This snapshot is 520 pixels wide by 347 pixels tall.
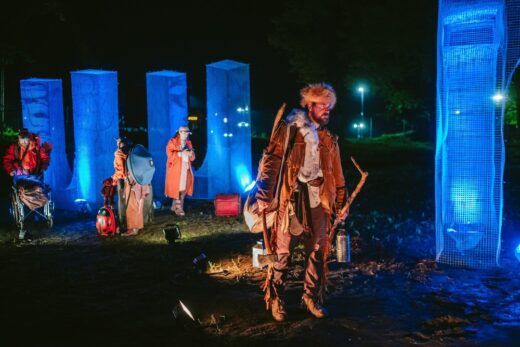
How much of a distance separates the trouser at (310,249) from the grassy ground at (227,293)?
0.35 m

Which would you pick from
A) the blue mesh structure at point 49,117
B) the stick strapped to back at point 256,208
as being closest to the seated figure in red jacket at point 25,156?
the blue mesh structure at point 49,117

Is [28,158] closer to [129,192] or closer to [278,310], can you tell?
[129,192]

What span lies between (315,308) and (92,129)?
971 centimetres

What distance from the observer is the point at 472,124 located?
8016 mm

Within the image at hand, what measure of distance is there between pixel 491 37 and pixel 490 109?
3.05 feet

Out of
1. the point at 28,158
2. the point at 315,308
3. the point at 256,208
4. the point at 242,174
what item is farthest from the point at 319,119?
the point at 242,174

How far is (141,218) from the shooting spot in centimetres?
1118

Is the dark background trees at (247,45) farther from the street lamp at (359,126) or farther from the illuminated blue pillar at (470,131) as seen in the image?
the illuminated blue pillar at (470,131)

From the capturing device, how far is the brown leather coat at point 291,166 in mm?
5727

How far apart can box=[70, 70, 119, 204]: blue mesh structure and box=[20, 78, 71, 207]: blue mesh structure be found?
0.56 metres

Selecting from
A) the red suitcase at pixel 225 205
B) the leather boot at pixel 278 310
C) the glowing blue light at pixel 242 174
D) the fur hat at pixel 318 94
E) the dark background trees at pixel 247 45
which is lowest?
the leather boot at pixel 278 310

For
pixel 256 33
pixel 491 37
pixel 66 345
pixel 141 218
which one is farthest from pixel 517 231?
pixel 256 33

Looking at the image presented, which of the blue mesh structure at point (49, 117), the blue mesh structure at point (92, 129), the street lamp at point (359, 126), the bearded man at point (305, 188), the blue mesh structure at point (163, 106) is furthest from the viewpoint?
the street lamp at point (359, 126)

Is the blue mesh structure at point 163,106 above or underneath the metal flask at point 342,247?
above
